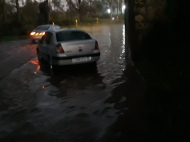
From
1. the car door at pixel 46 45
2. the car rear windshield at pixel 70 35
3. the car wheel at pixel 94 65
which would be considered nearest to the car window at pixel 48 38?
the car door at pixel 46 45

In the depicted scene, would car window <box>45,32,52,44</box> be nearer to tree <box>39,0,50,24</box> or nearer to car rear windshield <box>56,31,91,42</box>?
car rear windshield <box>56,31,91,42</box>

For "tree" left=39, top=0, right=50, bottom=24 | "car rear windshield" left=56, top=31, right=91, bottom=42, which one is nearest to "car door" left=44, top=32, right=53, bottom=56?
"car rear windshield" left=56, top=31, right=91, bottom=42

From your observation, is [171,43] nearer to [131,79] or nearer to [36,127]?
[131,79]

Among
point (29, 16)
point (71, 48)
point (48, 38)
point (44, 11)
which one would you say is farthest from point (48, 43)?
point (29, 16)

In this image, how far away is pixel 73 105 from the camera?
6.71 m

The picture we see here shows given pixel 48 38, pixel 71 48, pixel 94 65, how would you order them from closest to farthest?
pixel 71 48
pixel 94 65
pixel 48 38

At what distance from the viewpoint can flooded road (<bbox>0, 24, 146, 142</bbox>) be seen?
5.07 meters

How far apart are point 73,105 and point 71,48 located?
3.86 meters

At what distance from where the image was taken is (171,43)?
41.2 feet

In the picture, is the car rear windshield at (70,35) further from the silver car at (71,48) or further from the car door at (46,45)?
the car door at (46,45)

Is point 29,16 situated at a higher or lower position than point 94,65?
higher

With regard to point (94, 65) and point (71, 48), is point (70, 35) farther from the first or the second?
point (94, 65)

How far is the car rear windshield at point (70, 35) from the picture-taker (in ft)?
35.3

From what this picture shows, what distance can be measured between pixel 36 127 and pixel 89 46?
5.43 metres
